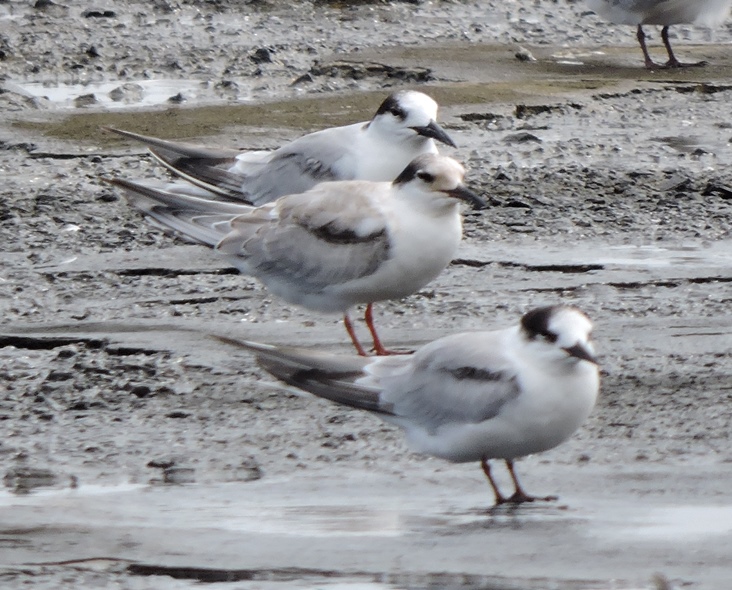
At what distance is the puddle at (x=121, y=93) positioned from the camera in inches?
358

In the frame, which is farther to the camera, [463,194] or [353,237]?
[353,237]

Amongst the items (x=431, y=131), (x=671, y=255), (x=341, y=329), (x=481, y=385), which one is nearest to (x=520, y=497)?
(x=481, y=385)

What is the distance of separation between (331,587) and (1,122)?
5.83 m

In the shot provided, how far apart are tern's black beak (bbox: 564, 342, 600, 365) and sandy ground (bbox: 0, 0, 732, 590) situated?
405 mm

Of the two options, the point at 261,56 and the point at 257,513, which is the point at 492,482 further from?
the point at 261,56

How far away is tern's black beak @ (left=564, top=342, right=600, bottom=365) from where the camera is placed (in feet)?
11.8

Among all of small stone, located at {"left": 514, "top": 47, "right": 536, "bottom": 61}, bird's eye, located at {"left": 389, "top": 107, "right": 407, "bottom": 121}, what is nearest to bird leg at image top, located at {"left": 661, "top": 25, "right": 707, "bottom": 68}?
small stone, located at {"left": 514, "top": 47, "right": 536, "bottom": 61}

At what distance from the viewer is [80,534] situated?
11.9 feet

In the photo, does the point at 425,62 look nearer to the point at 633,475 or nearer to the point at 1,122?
the point at 1,122

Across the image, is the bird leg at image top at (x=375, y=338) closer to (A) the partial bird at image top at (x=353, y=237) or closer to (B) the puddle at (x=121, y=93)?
(A) the partial bird at image top at (x=353, y=237)

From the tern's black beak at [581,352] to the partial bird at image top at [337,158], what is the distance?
2.22 meters

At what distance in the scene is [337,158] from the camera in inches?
235

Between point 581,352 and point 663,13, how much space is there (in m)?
7.35

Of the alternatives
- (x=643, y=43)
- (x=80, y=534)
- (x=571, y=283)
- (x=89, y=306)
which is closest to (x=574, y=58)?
(x=643, y=43)
